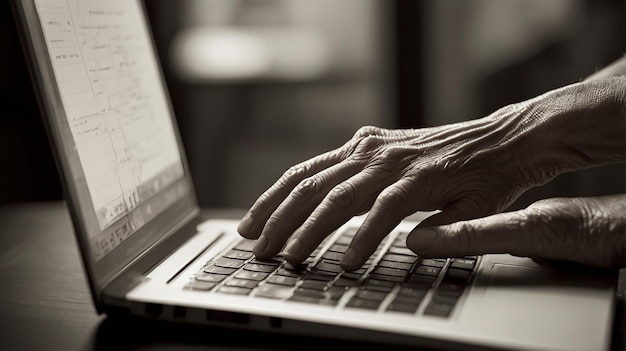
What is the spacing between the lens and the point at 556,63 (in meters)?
2.28

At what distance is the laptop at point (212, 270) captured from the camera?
24.1 inches

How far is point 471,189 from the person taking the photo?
85 cm

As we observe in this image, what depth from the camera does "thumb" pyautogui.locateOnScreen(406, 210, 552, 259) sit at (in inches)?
29.1

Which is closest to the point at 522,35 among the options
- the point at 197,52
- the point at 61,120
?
the point at 197,52

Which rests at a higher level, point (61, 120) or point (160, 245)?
point (61, 120)

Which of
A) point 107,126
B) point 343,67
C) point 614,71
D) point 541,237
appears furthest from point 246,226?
point 343,67

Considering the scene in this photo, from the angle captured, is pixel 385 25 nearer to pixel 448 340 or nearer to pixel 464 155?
pixel 464 155

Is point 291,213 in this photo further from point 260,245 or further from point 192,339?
point 192,339

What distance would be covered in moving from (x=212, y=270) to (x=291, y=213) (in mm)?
116

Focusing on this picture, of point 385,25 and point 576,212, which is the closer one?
point 576,212

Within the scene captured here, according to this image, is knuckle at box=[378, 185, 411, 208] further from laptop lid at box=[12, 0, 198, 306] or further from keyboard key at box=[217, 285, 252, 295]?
laptop lid at box=[12, 0, 198, 306]

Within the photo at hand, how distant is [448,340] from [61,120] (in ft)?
1.44

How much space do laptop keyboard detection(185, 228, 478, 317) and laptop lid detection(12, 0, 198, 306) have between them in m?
0.11

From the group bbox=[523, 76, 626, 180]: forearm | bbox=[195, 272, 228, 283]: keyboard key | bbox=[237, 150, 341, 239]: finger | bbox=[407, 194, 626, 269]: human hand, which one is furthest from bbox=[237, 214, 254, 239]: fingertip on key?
bbox=[523, 76, 626, 180]: forearm
